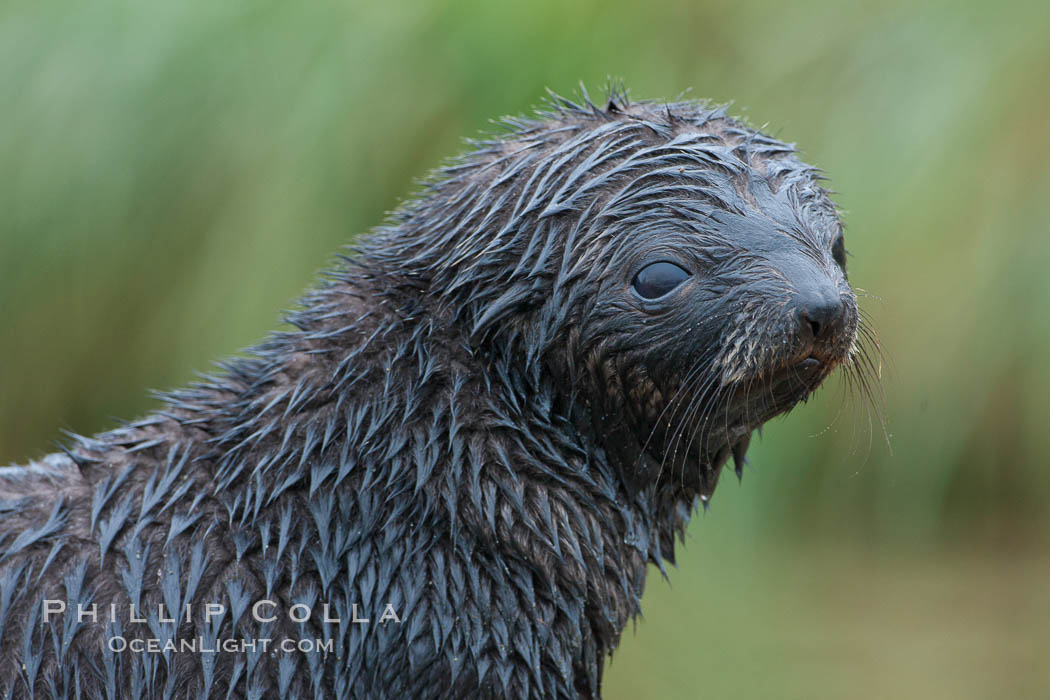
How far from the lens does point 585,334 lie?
2605 millimetres

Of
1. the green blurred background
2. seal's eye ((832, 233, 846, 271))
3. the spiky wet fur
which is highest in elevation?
the green blurred background

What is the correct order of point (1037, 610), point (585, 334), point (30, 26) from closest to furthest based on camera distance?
point (585, 334) → point (1037, 610) → point (30, 26)

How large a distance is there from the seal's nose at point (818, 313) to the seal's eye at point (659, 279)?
254 mm

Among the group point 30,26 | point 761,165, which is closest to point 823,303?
point 761,165

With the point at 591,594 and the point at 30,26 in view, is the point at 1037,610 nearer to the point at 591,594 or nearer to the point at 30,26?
the point at 591,594

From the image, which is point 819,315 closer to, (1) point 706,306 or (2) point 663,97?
(1) point 706,306

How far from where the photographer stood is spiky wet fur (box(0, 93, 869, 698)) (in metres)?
2.51

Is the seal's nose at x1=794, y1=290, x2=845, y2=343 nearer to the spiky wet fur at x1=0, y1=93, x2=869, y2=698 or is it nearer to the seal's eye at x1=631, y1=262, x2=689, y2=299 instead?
the spiky wet fur at x1=0, y1=93, x2=869, y2=698

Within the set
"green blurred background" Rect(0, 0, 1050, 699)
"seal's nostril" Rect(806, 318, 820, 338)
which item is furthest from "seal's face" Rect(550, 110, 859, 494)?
"green blurred background" Rect(0, 0, 1050, 699)

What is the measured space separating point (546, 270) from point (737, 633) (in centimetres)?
345

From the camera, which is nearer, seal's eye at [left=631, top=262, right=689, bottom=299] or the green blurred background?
seal's eye at [left=631, top=262, right=689, bottom=299]

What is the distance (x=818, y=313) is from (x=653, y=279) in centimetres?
34

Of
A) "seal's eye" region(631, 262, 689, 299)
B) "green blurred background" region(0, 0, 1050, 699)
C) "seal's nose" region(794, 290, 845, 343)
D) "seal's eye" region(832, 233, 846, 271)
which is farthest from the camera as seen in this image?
"green blurred background" region(0, 0, 1050, 699)

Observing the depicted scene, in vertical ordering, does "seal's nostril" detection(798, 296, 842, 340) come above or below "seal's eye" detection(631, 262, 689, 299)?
below
